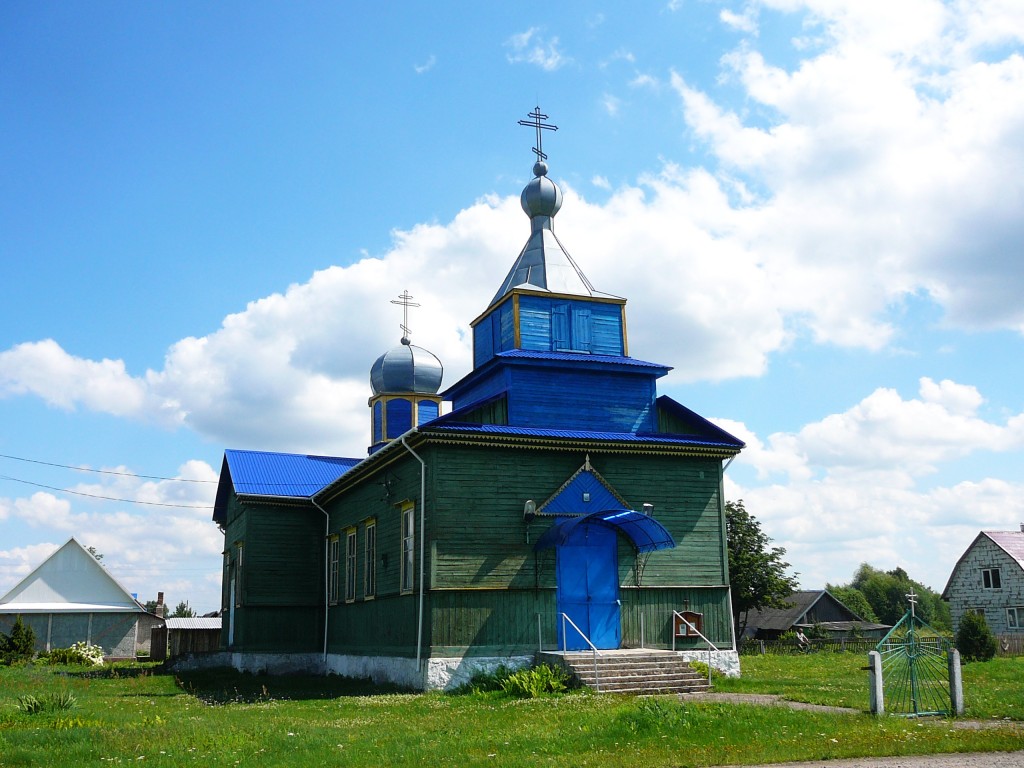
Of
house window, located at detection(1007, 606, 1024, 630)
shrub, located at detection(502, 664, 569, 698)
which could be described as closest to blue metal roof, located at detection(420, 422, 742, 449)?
shrub, located at detection(502, 664, 569, 698)

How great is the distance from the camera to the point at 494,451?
20.6 m

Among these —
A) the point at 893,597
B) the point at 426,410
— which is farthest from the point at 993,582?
the point at 893,597

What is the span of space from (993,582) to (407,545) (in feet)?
111

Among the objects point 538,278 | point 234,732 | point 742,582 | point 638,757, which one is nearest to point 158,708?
point 234,732

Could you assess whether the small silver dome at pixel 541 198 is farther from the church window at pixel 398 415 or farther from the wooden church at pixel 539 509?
the church window at pixel 398 415

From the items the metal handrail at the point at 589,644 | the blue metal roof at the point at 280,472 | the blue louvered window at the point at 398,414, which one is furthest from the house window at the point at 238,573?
the metal handrail at the point at 589,644

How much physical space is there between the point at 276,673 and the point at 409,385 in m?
11.1

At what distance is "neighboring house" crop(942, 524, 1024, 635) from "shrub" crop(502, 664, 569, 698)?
105ft

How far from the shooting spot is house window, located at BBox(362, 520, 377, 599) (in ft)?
78.4

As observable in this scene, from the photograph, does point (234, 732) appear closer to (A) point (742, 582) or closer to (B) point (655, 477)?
(B) point (655, 477)

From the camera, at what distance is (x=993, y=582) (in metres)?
45.1

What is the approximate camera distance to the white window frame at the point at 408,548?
20.9m

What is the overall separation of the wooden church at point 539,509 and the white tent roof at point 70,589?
88.8ft

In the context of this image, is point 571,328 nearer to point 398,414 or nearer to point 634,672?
point 634,672
